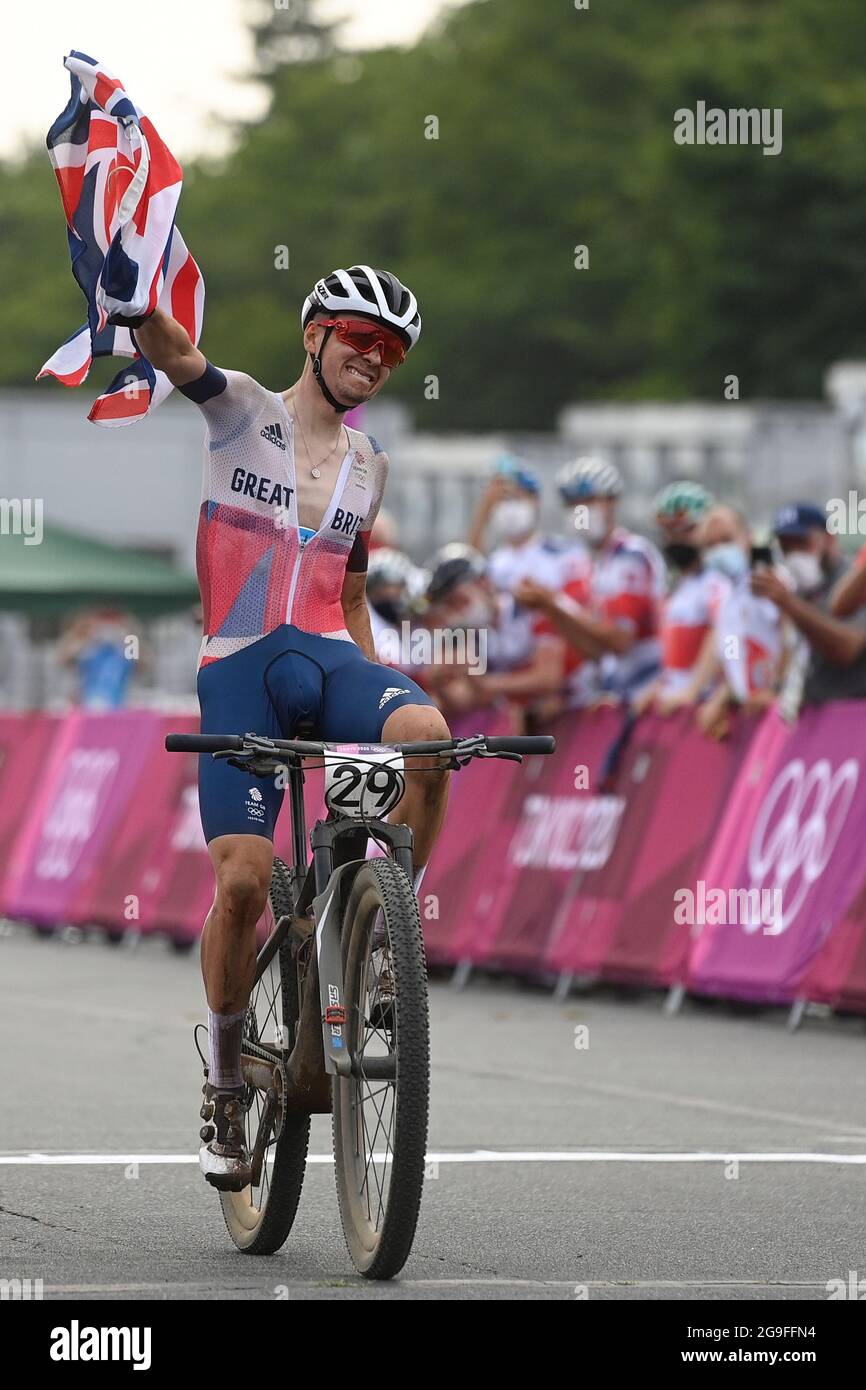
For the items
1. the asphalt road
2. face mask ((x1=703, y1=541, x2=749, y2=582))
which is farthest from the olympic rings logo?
face mask ((x1=703, y1=541, x2=749, y2=582))

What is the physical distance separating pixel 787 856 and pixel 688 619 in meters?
2.06

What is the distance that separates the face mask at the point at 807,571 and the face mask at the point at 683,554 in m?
1.54

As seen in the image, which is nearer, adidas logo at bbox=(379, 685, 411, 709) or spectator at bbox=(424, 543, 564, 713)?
adidas logo at bbox=(379, 685, 411, 709)

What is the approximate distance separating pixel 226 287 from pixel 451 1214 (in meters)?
83.4

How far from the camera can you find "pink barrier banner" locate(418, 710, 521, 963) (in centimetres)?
1580

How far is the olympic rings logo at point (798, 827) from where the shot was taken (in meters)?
12.9

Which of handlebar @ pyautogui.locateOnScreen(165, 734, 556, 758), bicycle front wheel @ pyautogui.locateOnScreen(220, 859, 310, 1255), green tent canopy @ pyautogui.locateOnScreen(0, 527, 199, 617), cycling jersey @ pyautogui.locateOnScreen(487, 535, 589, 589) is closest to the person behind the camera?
handlebar @ pyautogui.locateOnScreen(165, 734, 556, 758)

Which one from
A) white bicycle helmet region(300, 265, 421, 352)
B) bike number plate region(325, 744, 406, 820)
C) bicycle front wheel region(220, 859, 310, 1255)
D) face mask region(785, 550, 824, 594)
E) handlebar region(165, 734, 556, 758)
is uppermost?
white bicycle helmet region(300, 265, 421, 352)

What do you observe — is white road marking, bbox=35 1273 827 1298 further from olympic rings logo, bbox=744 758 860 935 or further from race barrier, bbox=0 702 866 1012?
olympic rings logo, bbox=744 758 860 935

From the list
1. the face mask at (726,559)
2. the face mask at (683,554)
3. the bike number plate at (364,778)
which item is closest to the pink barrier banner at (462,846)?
the face mask at (683,554)

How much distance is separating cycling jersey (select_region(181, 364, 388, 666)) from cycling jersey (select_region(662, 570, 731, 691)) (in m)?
7.79

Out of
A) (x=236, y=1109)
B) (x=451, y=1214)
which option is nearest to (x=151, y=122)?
(x=236, y=1109)

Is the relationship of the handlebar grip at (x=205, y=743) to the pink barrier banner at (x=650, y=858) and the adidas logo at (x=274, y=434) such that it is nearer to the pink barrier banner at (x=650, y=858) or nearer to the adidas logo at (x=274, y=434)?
the adidas logo at (x=274, y=434)

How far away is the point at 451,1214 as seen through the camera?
307 inches
